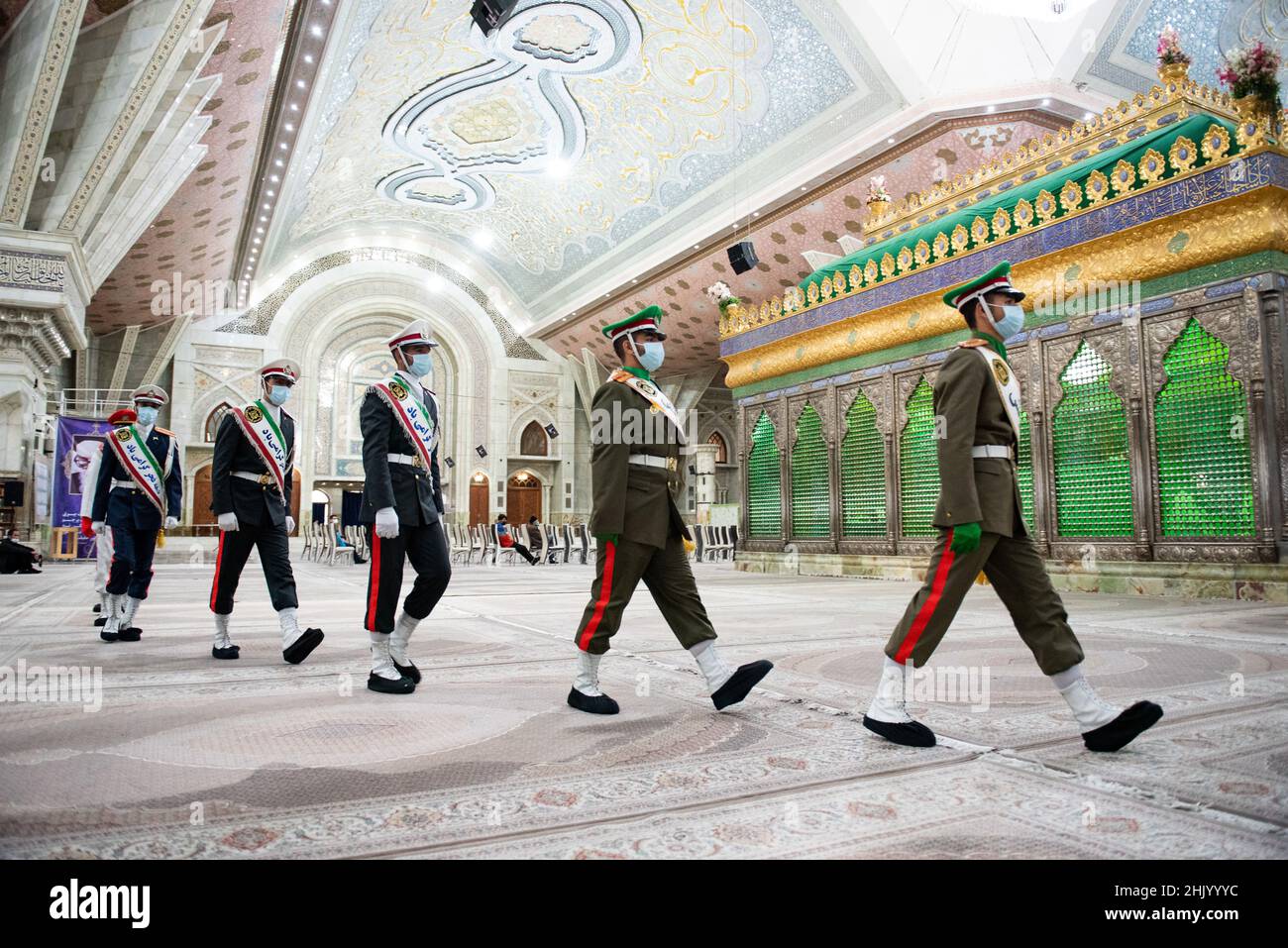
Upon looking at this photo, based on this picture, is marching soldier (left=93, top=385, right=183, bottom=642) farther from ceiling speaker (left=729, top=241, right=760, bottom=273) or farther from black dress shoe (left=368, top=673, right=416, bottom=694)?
ceiling speaker (left=729, top=241, right=760, bottom=273)

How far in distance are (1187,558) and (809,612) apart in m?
3.12

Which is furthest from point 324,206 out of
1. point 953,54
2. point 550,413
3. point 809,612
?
point 809,612

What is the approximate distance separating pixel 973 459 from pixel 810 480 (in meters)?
7.90

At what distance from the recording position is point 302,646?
3467 millimetres

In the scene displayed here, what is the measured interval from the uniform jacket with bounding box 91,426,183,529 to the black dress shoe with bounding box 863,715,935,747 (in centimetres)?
392

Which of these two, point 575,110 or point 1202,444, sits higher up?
point 575,110

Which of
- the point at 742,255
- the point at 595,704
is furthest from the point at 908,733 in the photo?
the point at 742,255

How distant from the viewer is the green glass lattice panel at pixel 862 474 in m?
9.05

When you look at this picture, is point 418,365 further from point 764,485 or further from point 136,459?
point 764,485

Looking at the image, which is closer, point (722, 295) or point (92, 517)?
point (92, 517)

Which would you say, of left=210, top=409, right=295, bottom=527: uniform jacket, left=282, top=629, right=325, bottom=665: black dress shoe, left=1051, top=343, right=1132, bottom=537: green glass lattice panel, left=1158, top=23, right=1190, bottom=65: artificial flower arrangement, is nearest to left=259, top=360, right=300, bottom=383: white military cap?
left=210, top=409, right=295, bottom=527: uniform jacket

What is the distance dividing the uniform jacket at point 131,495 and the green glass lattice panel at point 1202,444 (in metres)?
6.82

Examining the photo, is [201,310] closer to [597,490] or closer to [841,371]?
[841,371]

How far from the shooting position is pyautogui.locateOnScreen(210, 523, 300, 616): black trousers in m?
3.61
